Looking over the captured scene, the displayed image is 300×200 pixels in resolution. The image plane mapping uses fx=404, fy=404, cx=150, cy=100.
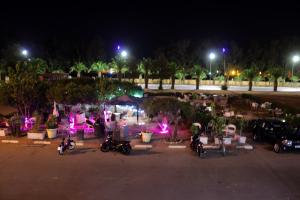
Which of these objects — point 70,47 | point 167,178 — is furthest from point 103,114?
point 70,47

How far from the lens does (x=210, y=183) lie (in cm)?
1330

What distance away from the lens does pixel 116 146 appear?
17359 millimetres

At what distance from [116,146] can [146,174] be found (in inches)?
134

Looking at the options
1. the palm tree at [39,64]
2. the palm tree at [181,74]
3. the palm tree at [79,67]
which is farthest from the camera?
the palm tree at [79,67]

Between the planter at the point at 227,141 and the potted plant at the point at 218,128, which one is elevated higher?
the potted plant at the point at 218,128

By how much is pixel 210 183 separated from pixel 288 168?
3.86 metres

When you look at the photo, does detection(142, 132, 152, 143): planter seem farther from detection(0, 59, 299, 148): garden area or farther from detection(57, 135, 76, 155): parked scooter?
detection(57, 135, 76, 155): parked scooter

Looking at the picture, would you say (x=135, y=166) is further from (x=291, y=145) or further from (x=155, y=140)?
(x=291, y=145)

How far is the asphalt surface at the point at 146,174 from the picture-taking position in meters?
12.3

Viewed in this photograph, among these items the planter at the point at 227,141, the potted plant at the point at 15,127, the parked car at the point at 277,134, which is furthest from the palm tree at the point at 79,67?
the planter at the point at 227,141

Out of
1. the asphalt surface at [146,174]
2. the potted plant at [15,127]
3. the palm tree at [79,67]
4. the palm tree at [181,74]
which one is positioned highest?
the palm tree at [79,67]

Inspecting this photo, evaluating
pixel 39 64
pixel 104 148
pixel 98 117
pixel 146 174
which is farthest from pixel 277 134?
pixel 39 64

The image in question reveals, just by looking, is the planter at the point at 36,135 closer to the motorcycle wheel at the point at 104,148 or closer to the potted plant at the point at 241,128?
the motorcycle wheel at the point at 104,148

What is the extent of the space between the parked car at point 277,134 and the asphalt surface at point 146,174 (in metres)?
0.48
